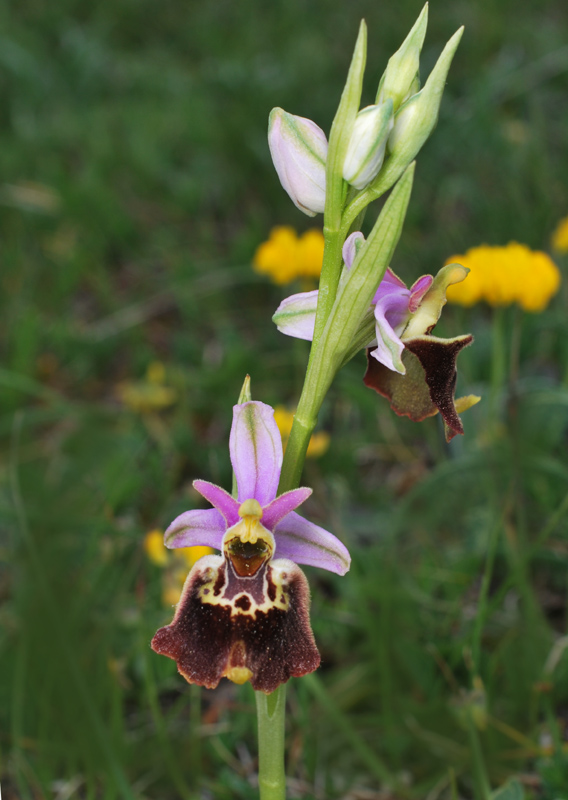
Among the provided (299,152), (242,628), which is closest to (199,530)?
(242,628)

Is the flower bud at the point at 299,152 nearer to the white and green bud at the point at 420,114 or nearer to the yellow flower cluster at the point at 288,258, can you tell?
the white and green bud at the point at 420,114

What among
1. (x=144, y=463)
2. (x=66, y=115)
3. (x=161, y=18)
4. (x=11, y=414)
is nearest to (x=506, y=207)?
(x=144, y=463)

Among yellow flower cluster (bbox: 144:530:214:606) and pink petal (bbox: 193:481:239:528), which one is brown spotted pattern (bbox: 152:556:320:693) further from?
yellow flower cluster (bbox: 144:530:214:606)

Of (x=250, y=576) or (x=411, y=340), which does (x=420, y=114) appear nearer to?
(x=411, y=340)

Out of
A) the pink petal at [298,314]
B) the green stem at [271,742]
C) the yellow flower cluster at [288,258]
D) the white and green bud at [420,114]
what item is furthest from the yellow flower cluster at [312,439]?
the white and green bud at [420,114]

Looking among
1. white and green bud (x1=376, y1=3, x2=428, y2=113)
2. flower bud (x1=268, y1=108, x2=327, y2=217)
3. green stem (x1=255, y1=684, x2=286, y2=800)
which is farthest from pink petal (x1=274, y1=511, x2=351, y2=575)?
white and green bud (x1=376, y1=3, x2=428, y2=113)

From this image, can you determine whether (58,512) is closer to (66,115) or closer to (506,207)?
(506,207)
